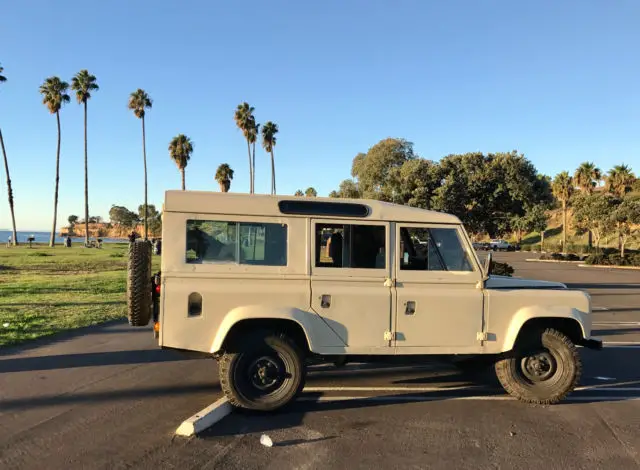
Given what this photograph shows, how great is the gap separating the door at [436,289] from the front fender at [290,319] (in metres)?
0.72

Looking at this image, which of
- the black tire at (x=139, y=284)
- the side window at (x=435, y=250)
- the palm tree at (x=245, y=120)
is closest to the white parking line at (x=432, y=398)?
the side window at (x=435, y=250)

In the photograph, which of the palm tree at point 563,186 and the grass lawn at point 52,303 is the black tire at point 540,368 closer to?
the grass lawn at point 52,303

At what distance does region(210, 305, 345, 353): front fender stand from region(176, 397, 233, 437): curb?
58 cm

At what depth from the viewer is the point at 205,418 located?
4.38 metres

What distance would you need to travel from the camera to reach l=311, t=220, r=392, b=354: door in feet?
15.3

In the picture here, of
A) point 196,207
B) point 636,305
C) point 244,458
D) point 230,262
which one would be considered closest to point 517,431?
point 244,458

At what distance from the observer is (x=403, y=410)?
4969 millimetres

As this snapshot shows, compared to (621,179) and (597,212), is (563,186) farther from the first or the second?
(597,212)

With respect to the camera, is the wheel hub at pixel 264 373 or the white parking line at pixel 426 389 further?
the white parking line at pixel 426 389

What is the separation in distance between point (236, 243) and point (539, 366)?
3.53 metres

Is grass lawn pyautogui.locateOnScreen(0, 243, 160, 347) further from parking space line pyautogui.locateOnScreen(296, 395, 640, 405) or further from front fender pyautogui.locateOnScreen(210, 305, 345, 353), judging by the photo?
parking space line pyautogui.locateOnScreen(296, 395, 640, 405)

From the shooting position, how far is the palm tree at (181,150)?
181 feet

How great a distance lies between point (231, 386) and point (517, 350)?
3070 mm

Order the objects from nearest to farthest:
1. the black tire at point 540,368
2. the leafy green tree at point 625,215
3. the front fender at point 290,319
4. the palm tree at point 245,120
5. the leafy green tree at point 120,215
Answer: the front fender at point 290,319
the black tire at point 540,368
the leafy green tree at point 625,215
the palm tree at point 245,120
the leafy green tree at point 120,215
